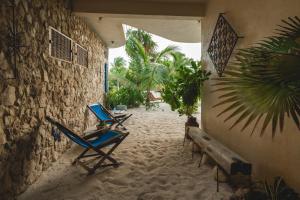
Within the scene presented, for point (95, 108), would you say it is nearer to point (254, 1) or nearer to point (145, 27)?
point (145, 27)

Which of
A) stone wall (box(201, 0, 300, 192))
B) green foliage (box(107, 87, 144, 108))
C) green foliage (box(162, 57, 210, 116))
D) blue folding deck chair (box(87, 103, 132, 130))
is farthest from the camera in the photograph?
green foliage (box(107, 87, 144, 108))

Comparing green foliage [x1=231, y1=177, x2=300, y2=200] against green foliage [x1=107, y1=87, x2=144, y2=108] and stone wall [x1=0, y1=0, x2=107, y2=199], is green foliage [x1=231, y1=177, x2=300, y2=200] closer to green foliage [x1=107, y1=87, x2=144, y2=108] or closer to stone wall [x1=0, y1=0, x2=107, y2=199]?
stone wall [x1=0, y1=0, x2=107, y2=199]

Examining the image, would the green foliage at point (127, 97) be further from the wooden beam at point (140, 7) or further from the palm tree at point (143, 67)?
the wooden beam at point (140, 7)

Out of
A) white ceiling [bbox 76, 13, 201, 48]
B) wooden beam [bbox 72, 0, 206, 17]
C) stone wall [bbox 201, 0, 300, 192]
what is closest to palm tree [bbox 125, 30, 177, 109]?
white ceiling [bbox 76, 13, 201, 48]

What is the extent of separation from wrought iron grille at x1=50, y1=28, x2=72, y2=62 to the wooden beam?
0.76m

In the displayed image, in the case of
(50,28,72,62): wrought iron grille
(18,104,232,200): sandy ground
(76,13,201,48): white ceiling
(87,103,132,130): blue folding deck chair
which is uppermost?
(76,13,201,48): white ceiling

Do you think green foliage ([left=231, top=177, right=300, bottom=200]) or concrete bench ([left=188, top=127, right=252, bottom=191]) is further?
concrete bench ([left=188, top=127, right=252, bottom=191])

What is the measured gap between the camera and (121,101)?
960cm

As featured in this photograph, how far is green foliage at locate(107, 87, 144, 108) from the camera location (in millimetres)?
9453

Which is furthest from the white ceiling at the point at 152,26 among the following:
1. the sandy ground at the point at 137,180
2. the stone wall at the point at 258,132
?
the sandy ground at the point at 137,180

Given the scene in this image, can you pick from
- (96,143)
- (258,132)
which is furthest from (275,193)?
(96,143)

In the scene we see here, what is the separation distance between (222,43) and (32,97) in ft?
8.99

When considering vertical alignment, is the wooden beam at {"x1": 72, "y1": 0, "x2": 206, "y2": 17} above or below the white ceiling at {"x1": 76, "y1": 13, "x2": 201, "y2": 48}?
below

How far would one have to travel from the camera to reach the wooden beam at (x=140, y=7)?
4082 mm
